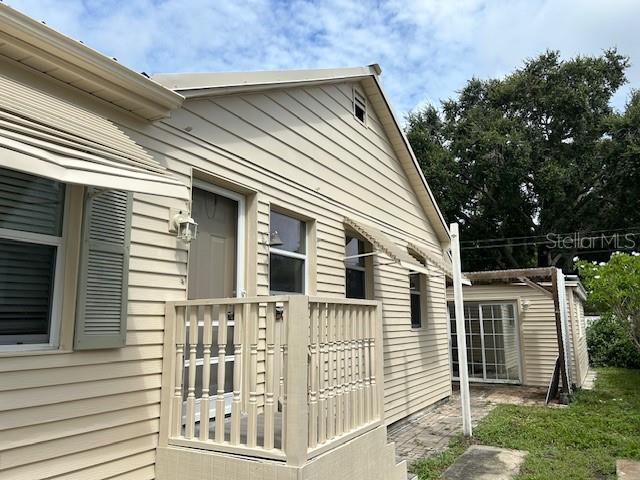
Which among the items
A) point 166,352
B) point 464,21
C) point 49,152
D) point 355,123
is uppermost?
point 464,21

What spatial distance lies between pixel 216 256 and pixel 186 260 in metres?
0.63

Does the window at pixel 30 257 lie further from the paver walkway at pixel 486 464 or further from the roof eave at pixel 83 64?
the paver walkway at pixel 486 464

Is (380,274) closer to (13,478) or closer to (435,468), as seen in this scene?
(435,468)

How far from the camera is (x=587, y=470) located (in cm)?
567

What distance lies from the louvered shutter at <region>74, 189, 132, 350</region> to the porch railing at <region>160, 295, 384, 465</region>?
0.45m

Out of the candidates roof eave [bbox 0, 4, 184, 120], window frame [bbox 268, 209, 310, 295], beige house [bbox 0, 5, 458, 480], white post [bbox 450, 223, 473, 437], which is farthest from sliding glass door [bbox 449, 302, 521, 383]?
roof eave [bbox 0, 4, 184, 120]

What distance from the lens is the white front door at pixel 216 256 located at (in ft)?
14.3

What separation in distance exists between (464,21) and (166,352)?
9.20 m

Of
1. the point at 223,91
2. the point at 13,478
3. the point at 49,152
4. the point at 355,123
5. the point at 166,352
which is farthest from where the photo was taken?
the point at 355,123

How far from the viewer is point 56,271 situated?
307cm

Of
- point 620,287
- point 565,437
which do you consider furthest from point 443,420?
point 620,287

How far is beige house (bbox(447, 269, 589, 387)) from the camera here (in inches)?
477

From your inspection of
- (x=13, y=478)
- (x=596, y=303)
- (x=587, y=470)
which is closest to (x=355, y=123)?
(x=587, y=470)

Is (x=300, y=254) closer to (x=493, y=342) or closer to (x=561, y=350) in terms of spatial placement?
(x=561, y=350)
